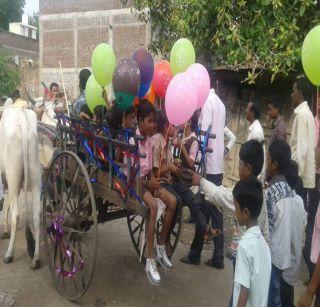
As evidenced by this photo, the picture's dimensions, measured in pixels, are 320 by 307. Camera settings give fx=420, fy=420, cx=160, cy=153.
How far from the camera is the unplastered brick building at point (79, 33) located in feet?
52.4

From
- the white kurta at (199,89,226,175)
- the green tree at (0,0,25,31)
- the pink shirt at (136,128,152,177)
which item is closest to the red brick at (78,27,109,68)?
the white kurta at (199,89,226,175)

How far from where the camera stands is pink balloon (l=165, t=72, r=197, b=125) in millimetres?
3240

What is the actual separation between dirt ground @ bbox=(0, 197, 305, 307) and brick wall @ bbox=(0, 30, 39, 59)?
23033 millimetres

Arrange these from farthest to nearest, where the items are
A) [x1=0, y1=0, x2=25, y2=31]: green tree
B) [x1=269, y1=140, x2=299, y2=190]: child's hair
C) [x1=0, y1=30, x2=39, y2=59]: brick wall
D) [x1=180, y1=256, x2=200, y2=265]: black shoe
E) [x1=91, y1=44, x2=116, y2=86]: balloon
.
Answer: [x1=0, y1=0, x2=25, y2=31]: green tree, [x1=0, y1=30, x2=39, y2=59]: brick wall, [x1=180, y1=256, x2=200, y2=265]: black shoe, [x1=91, y1=44, x2=116, y2=86]: balloon, [x1=269, y1=140, x2=299, y2=190]: child's hair

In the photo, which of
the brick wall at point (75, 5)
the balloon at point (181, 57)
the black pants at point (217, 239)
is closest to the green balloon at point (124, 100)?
the balloon at point (181, 57)

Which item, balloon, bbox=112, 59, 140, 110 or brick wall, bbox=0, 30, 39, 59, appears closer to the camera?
balloon, bbox=112, 59, 140, 110

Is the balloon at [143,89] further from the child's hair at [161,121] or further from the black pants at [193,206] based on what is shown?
the black pants at [193,206]

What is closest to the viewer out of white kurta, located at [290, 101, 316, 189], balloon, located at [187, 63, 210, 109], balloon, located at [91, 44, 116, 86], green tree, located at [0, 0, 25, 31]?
balloon, located at [187, 63, 210, 109]

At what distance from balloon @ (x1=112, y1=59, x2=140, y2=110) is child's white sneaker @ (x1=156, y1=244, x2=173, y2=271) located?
126 cm

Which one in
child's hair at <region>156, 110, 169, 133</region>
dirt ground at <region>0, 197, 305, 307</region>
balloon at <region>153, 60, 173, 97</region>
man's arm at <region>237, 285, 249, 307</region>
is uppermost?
balloon at <region>153, 60, 173, 97</region>

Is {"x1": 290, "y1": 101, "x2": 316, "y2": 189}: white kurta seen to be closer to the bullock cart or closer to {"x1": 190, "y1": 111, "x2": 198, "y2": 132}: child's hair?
{"x1": 190, "y1": 111, "x2": 198, "y2": 132}: child's hair

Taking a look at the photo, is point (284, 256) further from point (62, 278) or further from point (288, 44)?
point (288, 44)

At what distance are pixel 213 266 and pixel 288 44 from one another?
10.6 feet

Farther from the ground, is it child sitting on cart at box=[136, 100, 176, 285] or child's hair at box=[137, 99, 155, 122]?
child's hair at box=[137, 99, 155, 122]
